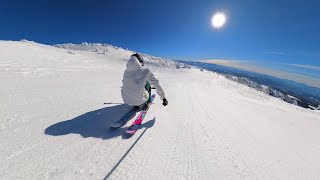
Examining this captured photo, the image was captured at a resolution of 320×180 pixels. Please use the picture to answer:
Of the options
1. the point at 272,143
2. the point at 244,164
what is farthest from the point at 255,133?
the point at 244,164

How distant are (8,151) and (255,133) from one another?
6129 mm

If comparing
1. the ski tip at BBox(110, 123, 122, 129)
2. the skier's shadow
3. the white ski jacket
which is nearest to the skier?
the white ski jacket

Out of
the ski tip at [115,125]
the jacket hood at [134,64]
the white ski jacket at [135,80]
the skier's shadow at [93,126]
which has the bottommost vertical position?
the skier's shadow at [93,126]

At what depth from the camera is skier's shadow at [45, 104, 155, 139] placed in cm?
428

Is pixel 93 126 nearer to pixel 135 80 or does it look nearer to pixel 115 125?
pixel 115 125

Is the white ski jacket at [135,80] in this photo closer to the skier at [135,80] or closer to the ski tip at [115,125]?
the skier at [135,80]

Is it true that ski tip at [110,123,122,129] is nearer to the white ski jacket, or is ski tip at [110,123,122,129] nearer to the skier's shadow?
the skier's shadow

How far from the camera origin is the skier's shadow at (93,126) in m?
4.28

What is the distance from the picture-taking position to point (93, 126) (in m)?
4.78

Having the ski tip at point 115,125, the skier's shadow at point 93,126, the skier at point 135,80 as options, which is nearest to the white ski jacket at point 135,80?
the skier at point 135,80

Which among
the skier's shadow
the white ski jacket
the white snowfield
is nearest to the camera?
the white snowfield

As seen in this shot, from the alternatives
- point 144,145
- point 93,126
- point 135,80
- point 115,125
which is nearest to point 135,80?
point 135,80

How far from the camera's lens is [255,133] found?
5.38 meters

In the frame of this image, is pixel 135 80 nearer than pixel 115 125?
No
